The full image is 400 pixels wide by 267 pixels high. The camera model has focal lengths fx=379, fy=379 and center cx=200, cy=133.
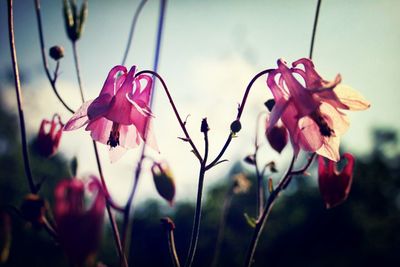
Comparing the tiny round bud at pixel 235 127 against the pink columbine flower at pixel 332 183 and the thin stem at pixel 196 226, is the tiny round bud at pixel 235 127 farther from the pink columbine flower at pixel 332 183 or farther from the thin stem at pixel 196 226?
the pink columbine flower at pixel 332 183

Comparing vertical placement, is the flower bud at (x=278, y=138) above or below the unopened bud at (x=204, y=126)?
below

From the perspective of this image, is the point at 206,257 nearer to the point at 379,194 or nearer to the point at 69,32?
the point at 379,194

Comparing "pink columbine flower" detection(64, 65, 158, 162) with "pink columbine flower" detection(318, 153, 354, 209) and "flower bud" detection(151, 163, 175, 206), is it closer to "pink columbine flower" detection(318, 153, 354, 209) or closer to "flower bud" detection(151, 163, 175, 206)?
"flower bud" detection(151, 163, 175, 206)

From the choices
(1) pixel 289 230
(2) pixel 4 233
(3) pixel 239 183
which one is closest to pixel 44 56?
(2) pixel 4 233

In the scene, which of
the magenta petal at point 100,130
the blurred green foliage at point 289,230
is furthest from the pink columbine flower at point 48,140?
the blurred green foliage at point 289,230

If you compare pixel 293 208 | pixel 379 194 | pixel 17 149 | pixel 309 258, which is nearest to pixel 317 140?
pixel 309 258
